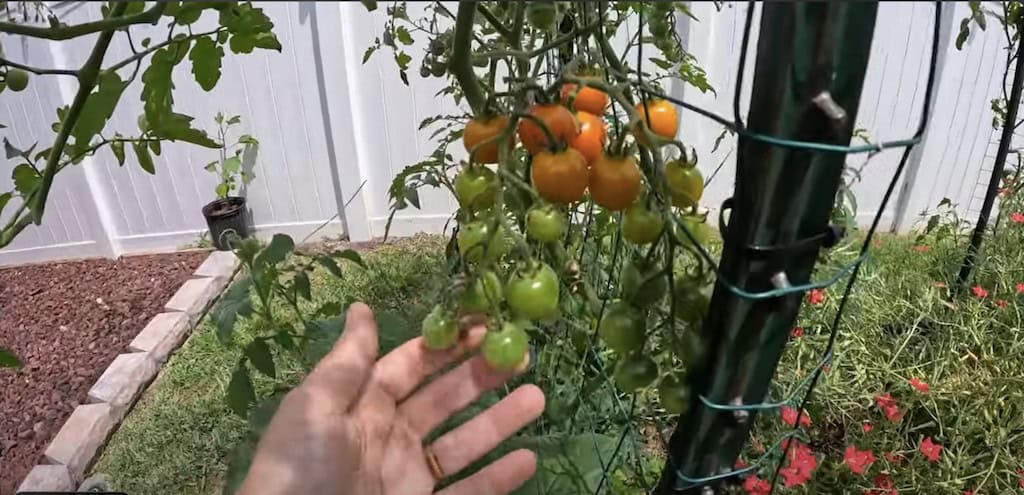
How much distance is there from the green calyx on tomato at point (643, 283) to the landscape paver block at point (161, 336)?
2.30 metres

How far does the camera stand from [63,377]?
2.55m

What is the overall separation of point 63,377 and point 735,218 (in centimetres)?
263

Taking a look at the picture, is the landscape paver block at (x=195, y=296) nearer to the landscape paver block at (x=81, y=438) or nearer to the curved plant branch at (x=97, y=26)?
the landscape paver block at (x=81, y=438)

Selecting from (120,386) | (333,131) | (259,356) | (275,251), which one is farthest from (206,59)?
(333,131)

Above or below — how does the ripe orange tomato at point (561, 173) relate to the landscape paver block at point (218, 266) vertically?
above

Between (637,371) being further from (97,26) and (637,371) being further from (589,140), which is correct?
(97,26)

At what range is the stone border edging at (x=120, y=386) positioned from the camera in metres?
2.05

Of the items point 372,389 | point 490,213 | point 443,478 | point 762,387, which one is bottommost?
point 443,478

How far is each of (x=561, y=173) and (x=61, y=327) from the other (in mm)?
2897

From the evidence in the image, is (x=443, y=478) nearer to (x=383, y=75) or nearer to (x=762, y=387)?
(x=762, y=387)

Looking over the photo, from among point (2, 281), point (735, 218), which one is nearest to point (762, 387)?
point (735, 218)

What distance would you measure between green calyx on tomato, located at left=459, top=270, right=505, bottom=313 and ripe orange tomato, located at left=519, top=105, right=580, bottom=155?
0.12m

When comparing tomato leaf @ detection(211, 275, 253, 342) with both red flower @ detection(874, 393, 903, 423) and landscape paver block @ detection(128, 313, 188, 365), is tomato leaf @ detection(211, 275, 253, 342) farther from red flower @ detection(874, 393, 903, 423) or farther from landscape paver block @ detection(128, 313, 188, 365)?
landscape paver block @ detection(128, 313, 188, 365)

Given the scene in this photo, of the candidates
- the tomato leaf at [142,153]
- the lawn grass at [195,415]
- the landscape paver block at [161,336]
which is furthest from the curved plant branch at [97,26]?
the landscape paver block at [161,336]
